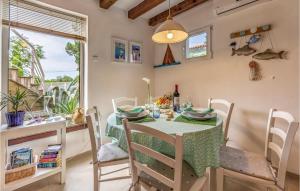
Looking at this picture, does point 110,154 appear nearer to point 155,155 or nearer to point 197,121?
point 155,155

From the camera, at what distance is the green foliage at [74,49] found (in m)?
2.48

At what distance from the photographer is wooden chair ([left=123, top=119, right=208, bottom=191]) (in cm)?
91

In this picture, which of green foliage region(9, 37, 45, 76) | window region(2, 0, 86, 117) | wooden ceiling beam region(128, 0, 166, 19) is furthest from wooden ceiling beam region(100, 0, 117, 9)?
green foliage region(9, 37, 45, 76)

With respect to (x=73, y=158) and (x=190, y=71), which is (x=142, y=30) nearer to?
(x=190, y=71)

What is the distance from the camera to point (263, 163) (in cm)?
135

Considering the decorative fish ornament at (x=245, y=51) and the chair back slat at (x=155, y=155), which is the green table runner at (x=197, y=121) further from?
the decorative fish ornament at (x=245, y=51)

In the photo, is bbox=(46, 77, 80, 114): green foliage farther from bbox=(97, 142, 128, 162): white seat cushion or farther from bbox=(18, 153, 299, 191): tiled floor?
bbox=(97, 142, 128, 162): white seat cushion

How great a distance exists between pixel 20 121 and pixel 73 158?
1.04 metres

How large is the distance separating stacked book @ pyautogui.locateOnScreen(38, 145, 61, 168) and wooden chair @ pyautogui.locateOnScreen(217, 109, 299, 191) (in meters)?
1.65

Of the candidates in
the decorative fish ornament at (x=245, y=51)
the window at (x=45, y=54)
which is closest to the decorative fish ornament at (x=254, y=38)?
the decorative fish ornament at (x=245, y=51)

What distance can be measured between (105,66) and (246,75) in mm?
2042

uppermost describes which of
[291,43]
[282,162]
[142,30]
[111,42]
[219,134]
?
[142,30]

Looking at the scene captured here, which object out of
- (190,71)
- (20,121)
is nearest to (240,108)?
(190,71)

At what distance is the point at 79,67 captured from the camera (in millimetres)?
2561
